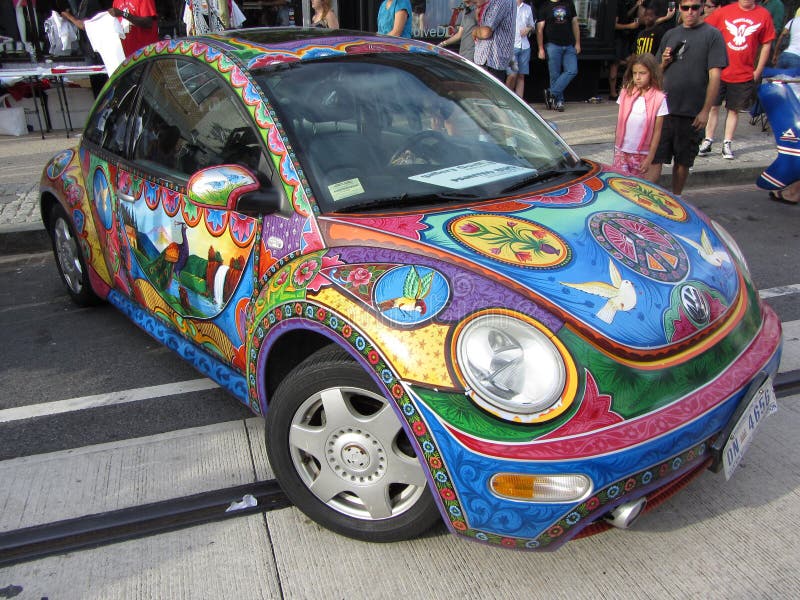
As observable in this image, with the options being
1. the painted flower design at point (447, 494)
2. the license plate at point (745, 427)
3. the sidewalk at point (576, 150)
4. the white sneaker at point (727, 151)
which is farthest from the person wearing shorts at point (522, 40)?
the painted flower design at point (447, 494)

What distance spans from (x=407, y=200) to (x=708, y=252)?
1.13 metres

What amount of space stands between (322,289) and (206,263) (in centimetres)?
82

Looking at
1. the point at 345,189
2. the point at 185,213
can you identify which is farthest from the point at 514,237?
the point at 185,213

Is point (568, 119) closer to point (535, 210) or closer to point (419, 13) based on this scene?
point (419, 13)

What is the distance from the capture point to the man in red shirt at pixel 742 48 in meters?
8.00

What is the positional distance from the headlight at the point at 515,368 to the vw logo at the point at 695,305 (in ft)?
1.77

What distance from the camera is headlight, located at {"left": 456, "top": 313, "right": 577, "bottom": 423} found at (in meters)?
1.96

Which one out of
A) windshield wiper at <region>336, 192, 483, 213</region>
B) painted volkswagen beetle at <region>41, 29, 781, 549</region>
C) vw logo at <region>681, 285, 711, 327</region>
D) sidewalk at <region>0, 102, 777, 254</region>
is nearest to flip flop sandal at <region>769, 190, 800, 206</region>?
sidewalk at <region>0, 102, 777, 254</region>

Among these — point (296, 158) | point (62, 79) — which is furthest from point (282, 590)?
point (62, 79)

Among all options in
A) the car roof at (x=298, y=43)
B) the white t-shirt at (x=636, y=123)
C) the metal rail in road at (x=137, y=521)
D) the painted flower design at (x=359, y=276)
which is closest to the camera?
the painted flower design at (x=359, y=276)

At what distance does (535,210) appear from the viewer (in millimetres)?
2594

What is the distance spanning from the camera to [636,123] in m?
5.33

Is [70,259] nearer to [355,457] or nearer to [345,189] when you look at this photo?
[345,189]

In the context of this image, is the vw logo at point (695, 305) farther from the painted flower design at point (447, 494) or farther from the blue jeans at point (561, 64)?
the blue jeans at point (561, 64)
